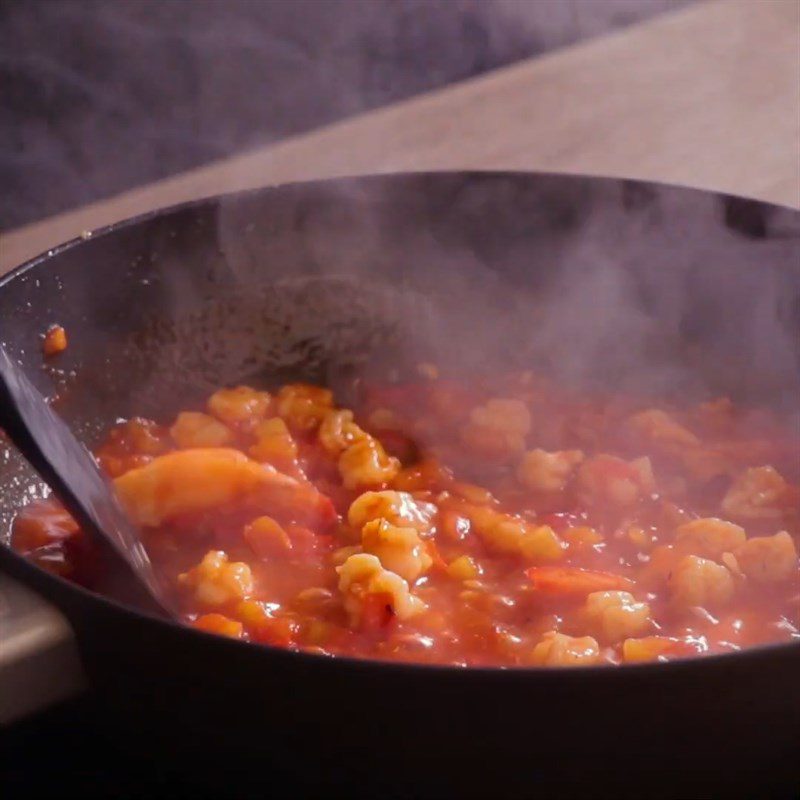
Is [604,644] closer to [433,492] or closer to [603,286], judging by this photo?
[433,492]

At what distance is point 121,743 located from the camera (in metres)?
0.94

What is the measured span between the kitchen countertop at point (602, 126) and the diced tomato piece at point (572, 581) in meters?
1.03

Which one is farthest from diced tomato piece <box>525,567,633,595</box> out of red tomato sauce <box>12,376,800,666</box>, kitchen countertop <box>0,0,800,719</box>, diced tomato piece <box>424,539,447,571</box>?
kitchen countertop <box>0,0,800,719</box>

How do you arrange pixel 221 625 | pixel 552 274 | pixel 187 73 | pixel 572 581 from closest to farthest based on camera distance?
pixel 221 625, pixel 572 581, pixel 552 274, pixel 187 73

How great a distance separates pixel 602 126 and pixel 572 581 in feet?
4.45

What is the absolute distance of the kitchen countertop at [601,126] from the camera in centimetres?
213

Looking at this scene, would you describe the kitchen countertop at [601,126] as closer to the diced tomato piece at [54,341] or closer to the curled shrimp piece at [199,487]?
the diced tomato piece at [54,341]

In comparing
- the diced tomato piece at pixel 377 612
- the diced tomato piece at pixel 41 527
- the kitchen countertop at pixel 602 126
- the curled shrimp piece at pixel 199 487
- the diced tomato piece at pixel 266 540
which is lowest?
the diced tomato piece at pixel 377 612

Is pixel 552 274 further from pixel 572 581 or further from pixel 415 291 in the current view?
pixel 572 581

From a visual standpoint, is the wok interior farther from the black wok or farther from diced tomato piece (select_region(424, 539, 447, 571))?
diced tomato piece (select_region(424, 539, 447, 571))

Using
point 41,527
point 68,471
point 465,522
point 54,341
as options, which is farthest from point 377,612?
point 54,341

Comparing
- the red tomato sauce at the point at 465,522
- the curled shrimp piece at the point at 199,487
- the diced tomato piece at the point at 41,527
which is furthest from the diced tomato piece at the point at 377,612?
the diced tomato piece at the point at 41,527

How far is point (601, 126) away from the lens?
2416 mm

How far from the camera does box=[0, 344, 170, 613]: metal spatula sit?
107cm
